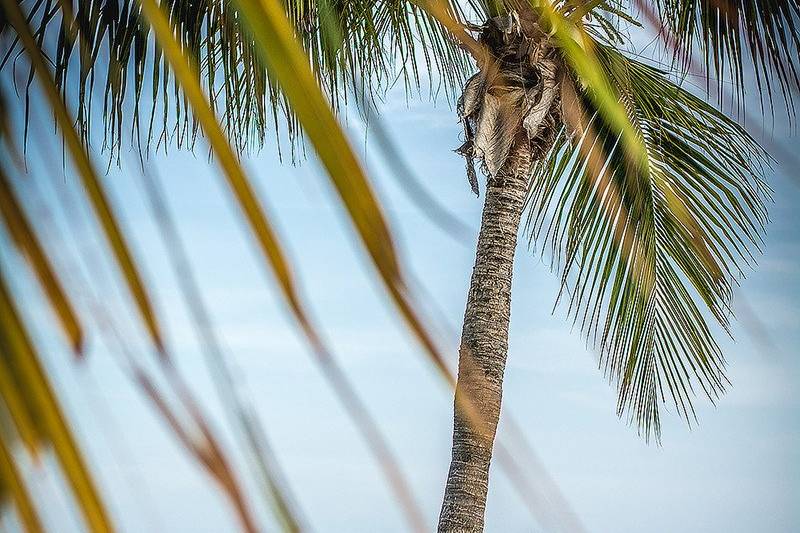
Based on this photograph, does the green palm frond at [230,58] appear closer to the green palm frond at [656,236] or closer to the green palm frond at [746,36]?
the green palm frond at [656,236]

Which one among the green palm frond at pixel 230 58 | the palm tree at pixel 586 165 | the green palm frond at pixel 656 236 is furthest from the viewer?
the green palm frond at pixel 656 236

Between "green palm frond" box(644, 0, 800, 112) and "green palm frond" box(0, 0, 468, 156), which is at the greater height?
"green palm frond" box(0, 0, 468, 156)

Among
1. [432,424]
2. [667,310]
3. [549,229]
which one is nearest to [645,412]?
[667,310]

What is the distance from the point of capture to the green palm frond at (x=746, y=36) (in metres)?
2.53

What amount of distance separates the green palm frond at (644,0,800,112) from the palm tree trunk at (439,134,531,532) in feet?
2.12

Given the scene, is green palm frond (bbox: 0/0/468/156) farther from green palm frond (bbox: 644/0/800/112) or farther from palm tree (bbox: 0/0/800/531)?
green palm frond (bbox: 644/0/800/112)

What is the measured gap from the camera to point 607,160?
129 inches

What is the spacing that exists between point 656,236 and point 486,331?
0.88m

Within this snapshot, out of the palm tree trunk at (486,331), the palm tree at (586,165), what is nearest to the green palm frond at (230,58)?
the palm tree at (586,165)

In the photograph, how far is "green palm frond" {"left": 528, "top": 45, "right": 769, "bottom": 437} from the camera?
126 inches

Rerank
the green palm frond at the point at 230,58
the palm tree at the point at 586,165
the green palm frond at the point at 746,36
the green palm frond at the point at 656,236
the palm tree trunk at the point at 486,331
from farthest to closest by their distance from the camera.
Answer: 1. the green palm frond at the point at 656,236
2. the palm tree trunk at the point at 486,331
3. the palm tree at the point at 586,165
4. the green palm frond at the point at 746,36
5. the green palm frond at the point at 230,58

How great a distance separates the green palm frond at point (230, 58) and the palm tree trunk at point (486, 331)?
565 millimetres

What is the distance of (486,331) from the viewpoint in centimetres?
297

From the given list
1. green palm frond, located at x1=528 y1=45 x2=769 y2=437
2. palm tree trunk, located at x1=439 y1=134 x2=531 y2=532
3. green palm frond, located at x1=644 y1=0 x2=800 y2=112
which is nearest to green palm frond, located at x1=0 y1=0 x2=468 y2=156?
palm tree trunk, located at x1=439 y1=134 x2=531 y2=532
